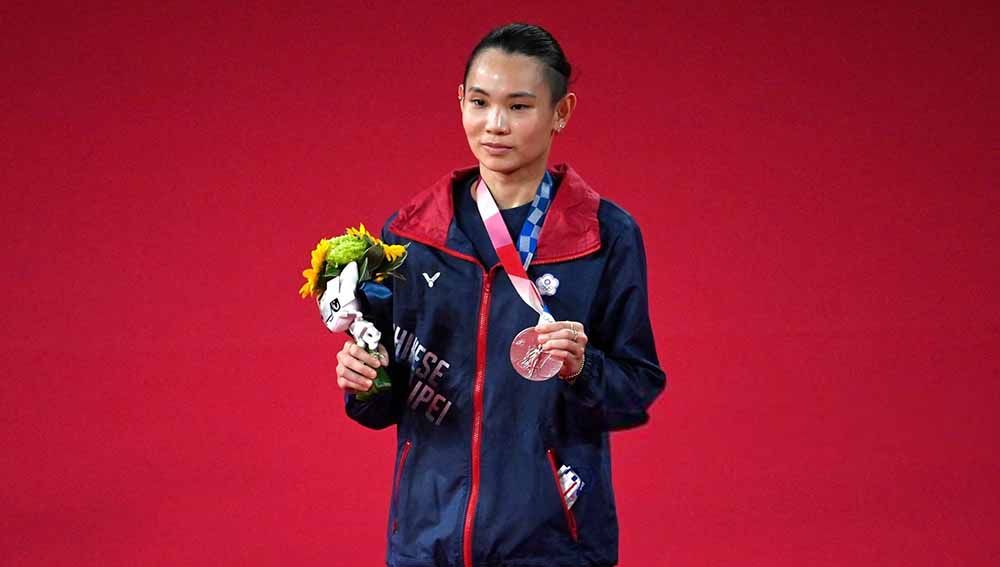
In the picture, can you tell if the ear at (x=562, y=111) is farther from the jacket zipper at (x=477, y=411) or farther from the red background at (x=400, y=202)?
the red background at (x=400, y=202)

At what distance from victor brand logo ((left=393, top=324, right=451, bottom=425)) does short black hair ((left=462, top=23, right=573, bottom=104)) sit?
0.40 meters

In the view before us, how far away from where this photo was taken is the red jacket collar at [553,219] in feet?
6.75

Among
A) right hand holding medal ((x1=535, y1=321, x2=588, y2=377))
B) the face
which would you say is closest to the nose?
the face

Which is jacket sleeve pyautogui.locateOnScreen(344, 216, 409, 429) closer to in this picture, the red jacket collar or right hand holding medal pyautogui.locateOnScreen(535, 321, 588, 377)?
the red jacket collar

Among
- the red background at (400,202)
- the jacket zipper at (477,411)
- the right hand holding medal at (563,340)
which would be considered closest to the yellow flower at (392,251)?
the jacket zipper at (477,411)

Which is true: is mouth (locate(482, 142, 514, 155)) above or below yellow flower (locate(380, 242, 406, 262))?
above

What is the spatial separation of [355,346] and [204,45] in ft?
8.21

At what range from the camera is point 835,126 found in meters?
4.47

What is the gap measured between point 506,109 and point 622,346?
370mm

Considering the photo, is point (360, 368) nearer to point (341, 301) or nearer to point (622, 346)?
point (341, 301)

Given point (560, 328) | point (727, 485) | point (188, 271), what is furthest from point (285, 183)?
point (560, 328)

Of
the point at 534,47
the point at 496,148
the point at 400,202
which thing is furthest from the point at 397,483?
the point at 400,202

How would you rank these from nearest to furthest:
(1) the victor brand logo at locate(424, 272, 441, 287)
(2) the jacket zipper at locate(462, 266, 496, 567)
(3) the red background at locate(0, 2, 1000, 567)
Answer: (2) the jacket zipper at locate(462, 266, 496, 567) < (1) the victor brand logo at locate(424, 272, 441, 287) < (3) the red background at locate(0, 2, 1000, 567)

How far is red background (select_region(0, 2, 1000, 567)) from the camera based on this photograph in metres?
4.18
